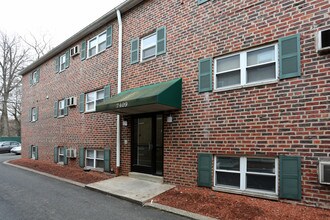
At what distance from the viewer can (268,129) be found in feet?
18.9

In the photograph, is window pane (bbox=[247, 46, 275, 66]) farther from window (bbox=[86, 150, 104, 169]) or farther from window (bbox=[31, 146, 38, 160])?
window (bbox=[31, 146, 38, 160])

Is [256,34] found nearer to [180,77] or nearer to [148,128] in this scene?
[180,77]

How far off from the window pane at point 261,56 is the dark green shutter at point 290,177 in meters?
2.44

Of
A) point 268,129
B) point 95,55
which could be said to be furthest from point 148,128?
point 95,55

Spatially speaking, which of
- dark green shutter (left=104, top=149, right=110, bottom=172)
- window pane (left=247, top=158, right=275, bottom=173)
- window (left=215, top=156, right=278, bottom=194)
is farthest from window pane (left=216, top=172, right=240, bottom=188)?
dark green shutter (left=104, top=149, right=110, bottom=172)

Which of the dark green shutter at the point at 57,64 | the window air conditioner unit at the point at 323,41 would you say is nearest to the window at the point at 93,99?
the dark green shutter at the point at 57,64

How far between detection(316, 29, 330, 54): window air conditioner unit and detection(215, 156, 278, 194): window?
8.63 feet

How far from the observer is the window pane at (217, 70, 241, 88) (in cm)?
651

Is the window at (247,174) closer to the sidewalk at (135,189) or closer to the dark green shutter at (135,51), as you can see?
Result: the sidewalk at (135,189)

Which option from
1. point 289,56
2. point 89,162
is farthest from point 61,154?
point 289,56

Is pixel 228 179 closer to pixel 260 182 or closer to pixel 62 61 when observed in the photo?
pixel 260 182

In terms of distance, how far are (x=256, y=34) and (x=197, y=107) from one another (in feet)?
8.31

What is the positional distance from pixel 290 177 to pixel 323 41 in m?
3.00

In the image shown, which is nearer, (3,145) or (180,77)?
(180,77)
